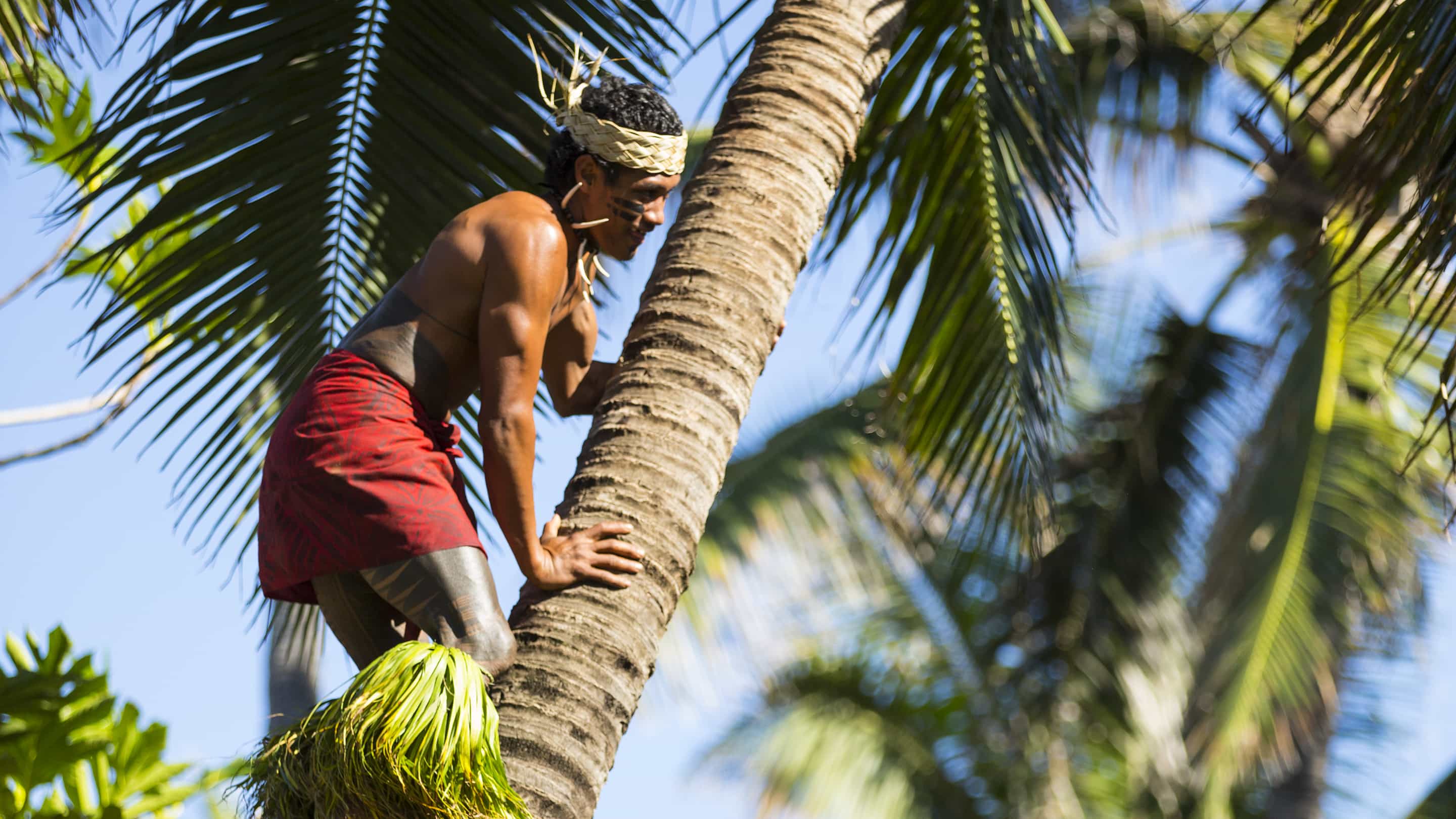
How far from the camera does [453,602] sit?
8.18 feet

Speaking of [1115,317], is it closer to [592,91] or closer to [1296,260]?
[1296,260]

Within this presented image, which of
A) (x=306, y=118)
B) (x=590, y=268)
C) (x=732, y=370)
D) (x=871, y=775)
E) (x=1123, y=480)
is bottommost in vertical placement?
(x=871, y=775)

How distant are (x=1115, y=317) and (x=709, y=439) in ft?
31.1

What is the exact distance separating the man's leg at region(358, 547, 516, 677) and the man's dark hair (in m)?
0.94

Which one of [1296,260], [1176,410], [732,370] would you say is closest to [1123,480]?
[1176,410]

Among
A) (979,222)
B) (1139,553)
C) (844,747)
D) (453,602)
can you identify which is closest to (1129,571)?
(1139,553)

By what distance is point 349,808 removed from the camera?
84.6 inches

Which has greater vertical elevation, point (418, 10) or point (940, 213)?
point (418, 10)

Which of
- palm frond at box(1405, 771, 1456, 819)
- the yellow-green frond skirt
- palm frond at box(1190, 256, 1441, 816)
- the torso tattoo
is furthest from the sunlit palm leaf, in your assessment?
palm frond at box(1405, 771, 1456, 819)

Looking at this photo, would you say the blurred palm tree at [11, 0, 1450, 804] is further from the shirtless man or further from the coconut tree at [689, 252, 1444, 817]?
the coconut tree at [689, 252, 1444, 817]

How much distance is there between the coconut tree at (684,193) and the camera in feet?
11.6

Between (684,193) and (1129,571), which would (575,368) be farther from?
(1129,571)

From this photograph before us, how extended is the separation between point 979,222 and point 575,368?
1.82m

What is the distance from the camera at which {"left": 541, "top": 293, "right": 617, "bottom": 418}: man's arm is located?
3.36m
